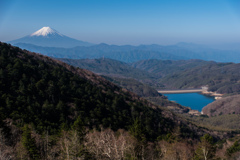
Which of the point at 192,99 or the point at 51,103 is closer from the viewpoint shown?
the point at 51,103

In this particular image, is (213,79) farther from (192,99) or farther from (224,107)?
(224,107)

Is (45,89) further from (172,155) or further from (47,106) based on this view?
(172,155)

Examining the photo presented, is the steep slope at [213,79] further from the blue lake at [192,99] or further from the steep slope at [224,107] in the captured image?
the steep slope at [224,107]

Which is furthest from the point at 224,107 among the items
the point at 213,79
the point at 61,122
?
the point at 213,79

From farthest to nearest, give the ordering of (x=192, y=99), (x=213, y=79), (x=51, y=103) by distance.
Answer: (x=213, y=79)
(x=192, y=99)
(x=51, y=103)

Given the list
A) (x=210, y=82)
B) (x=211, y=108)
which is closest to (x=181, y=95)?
(x=210, y=82)

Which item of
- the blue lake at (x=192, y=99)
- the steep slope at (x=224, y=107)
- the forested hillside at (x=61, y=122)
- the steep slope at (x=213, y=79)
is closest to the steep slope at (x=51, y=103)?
the forested hillside at (x=61, y=122)
